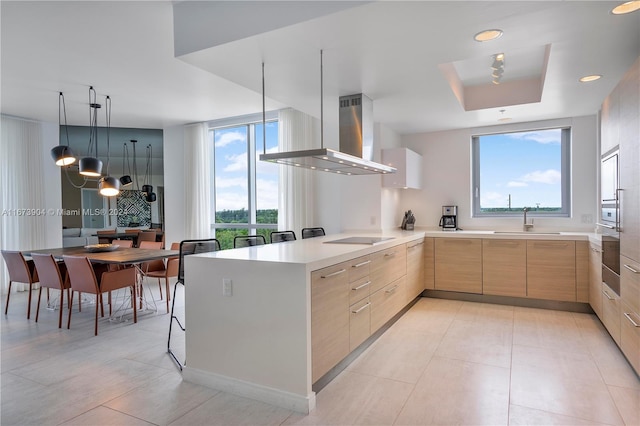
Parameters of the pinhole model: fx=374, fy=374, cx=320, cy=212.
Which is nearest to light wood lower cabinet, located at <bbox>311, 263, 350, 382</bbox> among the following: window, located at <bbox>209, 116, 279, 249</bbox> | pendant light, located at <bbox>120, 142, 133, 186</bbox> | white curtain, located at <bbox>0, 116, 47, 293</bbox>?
window, located at <bbox>209, 116, 279, 249</bbox>

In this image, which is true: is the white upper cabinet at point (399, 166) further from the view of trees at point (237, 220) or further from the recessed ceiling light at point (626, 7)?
the recessed ceiling light at point (626, 7)

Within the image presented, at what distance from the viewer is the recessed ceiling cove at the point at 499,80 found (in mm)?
3523

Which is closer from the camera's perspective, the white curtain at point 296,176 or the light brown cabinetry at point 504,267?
the light brown cabinetry at point 504,267

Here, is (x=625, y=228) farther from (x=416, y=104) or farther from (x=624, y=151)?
(x=416, y=104)

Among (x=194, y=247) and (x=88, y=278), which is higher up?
(x=194, y=247)

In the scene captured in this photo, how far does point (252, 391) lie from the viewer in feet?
7.72

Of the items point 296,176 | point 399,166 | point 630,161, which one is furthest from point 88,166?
point 630,161

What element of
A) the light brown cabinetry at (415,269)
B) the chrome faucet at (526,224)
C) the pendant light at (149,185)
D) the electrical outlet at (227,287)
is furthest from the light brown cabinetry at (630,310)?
the pendant light at (149,185)

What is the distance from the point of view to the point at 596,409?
2.17 m

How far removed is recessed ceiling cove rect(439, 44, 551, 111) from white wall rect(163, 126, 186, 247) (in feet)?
16.0

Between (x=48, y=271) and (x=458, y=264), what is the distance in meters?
4.70

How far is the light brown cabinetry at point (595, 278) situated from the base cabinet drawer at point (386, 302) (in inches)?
70.4

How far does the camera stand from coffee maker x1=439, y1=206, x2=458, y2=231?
516 cm

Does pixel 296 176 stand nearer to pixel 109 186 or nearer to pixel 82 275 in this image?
pixel 109 186
